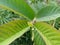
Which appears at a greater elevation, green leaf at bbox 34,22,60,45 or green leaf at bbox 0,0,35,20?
green leaf at bbox 0,0,35,20

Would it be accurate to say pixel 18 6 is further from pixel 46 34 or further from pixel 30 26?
pixel 46 34

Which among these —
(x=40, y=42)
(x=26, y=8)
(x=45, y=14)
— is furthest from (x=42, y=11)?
(x=40, y=42)

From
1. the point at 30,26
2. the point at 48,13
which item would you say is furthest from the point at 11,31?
the point at 48,13

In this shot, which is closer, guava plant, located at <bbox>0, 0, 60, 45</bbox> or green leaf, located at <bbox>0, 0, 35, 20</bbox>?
guava plant, located at <bbox>0, 0, 60, 45</bbox>

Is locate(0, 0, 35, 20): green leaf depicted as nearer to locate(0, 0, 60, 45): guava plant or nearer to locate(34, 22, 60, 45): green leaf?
locate(0, 0, 60, 45): guava plant

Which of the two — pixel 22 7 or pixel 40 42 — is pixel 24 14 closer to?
pixel 22 7

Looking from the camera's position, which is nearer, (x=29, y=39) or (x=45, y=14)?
(x=45, y=14)

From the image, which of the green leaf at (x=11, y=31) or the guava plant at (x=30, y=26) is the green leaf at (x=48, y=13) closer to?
the guava plant at (x=30, y=26)

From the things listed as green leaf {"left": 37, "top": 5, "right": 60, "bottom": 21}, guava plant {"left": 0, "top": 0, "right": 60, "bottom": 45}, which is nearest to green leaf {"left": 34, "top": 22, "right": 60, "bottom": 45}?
guava plant {"left": 0, "top": 0, "right": 60, "bottom": 45}
